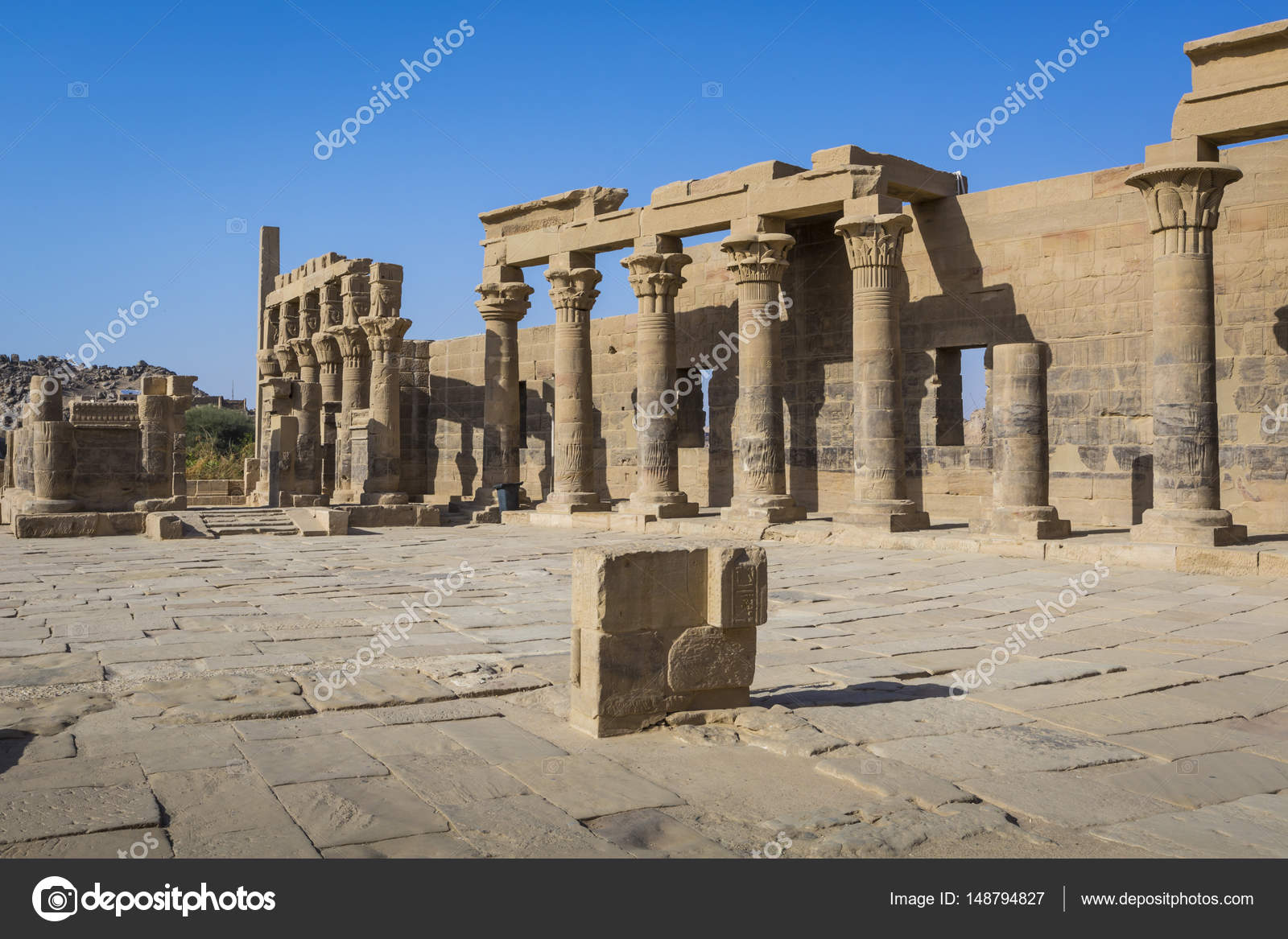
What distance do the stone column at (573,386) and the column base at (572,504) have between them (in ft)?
0.07

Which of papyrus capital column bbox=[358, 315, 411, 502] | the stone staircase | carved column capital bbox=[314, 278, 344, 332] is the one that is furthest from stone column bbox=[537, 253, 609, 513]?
carved column capital bbox=[314, 278, 344, 332]

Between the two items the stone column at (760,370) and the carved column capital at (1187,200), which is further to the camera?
the stone column at (760,370)

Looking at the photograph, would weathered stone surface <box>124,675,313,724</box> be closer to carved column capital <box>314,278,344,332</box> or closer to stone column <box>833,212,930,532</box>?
stone column <box>833,212,930,532</box>

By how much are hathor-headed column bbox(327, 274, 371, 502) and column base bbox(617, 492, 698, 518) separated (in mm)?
6815

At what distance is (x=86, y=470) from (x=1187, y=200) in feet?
53.1

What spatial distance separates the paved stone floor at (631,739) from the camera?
3785 millimetres

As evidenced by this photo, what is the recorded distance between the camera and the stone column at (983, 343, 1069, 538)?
13508 millimetres

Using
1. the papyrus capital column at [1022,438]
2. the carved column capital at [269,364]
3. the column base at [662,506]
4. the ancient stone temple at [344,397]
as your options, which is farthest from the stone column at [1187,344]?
the carved column capital at [269,364]

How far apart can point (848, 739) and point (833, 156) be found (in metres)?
12.5

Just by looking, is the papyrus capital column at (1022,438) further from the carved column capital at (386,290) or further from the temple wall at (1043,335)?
the carved column capital at (386,290)

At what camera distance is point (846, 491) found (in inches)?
721

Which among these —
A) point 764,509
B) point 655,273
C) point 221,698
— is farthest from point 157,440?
point 221,698

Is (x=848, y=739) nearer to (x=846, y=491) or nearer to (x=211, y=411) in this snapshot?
(x=846, y=491)
